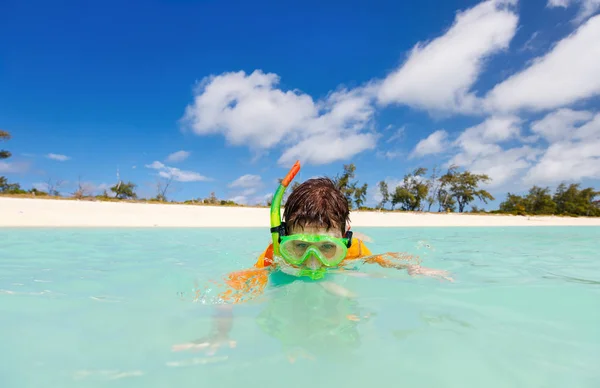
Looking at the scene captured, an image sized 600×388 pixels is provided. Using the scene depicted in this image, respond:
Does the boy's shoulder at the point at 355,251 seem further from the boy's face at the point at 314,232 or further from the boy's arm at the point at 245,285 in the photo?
the boy's arm at the point at 245,285

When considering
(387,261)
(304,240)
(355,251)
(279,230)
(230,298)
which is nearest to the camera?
(230,298)

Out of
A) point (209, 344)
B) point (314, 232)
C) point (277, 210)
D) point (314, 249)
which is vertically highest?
point (277, 210)

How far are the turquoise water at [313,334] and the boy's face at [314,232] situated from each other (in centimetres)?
18

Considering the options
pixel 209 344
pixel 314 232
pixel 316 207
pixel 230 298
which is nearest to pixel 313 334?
pixel 209 344

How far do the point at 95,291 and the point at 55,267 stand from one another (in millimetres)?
1639

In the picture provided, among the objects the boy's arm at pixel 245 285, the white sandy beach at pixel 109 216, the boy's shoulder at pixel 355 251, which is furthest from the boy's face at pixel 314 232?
the white sandy beach at pixel 109 216

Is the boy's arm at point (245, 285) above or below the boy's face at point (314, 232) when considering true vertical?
below

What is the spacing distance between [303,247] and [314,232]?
0.17 m

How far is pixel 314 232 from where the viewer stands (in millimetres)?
2846

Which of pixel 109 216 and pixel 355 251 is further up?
pixel 109 216

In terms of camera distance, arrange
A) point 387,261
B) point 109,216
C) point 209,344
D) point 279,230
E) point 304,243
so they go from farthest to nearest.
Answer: point 109,216, point 387,261, point 279,230, point 304,243, point 209,344

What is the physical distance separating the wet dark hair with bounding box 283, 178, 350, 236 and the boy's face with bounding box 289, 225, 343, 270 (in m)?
0.02

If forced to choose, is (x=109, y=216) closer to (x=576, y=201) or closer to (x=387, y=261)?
(x=387, y=261)

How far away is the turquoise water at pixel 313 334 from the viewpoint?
4.57 feet
